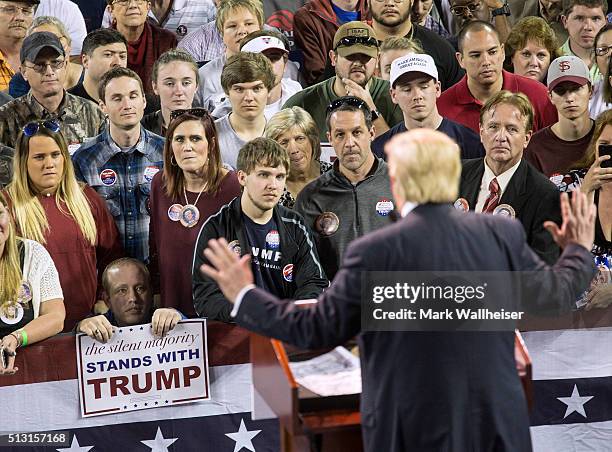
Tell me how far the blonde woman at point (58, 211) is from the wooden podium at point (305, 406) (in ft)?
6.03

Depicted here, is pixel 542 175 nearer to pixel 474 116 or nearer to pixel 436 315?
pixel 474 116

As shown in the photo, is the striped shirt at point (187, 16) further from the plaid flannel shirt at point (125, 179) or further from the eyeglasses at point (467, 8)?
the plaid flannel shirt at point (125, 179)

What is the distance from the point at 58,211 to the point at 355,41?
7.28 feet

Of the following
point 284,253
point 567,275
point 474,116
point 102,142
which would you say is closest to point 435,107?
point 474,116

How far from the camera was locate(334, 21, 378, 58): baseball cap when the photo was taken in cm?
658

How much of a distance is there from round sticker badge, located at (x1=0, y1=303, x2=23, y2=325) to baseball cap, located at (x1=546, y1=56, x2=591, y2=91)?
3394 millimetres

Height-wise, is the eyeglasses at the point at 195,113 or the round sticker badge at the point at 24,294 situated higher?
the eyeglasses at the point at 195,113

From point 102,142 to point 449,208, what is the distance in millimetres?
2910

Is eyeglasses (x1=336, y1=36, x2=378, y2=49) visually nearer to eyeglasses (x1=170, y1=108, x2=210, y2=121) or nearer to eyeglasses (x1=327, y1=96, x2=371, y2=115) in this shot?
eyeglasses (x1=327, y1=96, x2=371, y2=115)

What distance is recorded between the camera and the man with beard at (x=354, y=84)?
255 inches

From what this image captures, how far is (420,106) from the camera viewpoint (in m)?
6.15

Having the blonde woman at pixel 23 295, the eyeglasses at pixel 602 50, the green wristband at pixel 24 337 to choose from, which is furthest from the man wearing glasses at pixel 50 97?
the eyeglasses at pixel 602 50

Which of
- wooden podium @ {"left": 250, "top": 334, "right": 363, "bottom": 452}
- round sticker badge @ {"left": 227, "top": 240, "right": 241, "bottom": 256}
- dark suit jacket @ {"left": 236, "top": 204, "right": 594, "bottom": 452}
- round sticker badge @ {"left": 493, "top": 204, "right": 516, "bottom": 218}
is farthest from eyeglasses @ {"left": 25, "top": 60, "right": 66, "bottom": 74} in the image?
A: dark suit jacket @ {"left": 236, "top": 204, "right": 594, "bottom": 452}

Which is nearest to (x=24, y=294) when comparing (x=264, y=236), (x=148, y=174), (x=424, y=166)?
(x=148, y=174)
